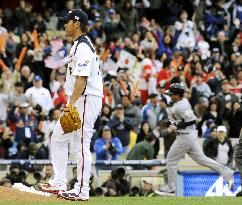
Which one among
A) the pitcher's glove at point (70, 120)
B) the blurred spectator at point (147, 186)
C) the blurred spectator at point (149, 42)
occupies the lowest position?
the blurred spectator at point (147, 186)

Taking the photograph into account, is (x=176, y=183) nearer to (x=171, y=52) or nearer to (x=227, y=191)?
(x=227, y=191)

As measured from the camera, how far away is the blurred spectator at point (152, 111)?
21531mm

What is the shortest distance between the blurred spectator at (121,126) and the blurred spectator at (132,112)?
1.24 ft

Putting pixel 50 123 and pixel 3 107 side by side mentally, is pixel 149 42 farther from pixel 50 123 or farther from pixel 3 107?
pixel 50 123

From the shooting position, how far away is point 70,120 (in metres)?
11.3

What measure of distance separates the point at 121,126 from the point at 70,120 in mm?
9554

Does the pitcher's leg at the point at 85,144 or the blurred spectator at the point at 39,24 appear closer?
the pitcher's leg at the point at 85,144

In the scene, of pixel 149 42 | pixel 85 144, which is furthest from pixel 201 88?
pixel 85 144

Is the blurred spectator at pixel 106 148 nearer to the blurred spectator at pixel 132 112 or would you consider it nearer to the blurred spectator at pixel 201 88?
the blurred spectator at pixel 132 112

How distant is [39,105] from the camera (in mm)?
20891

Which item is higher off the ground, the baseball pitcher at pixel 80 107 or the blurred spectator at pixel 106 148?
the baseball pitcher at pixel 80 107

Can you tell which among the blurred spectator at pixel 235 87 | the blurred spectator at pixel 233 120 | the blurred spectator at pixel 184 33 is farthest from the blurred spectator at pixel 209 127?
the blurred spectator at pixel 184 33

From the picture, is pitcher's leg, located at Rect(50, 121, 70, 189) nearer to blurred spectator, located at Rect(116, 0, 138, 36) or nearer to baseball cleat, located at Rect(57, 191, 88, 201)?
baseball cleat, located at Rect(57, 191, 88, 201)

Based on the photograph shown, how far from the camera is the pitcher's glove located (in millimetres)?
A: 11328
